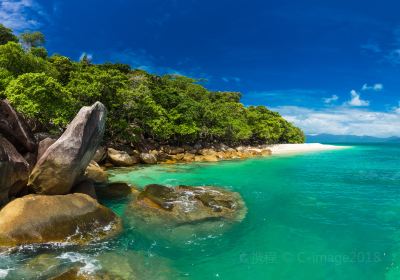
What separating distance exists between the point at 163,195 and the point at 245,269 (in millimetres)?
8379

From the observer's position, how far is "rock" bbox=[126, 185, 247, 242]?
13.1m

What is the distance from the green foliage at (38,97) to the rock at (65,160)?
1004 cm

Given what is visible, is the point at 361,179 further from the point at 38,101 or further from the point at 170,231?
the point at 38,101

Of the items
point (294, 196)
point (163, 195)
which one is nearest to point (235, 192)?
point (294, 196)

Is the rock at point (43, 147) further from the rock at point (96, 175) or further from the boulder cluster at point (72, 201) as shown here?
the rock at point (96, 175)

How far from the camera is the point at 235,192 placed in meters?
21.7

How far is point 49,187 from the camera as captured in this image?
1372 centimetres

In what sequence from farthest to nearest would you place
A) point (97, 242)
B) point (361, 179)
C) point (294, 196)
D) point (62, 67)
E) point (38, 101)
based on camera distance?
1. point (62, 67)
2. point (361, 179)
3. point (38, 101)
4. point (294, 196)
5. point (97, 242)

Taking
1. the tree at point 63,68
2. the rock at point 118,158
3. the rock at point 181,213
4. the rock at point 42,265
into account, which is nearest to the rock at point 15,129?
the rock at point 181,213

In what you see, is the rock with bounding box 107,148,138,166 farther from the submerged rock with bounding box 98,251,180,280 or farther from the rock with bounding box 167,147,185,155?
the submerged rock with bounding box 98,251,180,280

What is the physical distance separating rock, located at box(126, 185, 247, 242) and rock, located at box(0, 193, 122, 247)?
1816 mm

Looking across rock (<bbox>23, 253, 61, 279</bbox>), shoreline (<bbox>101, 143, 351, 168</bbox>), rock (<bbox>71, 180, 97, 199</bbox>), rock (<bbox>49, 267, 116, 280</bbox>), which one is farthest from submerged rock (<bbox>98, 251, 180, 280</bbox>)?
shoreline (<bbox>101, 143, 351, 168</bbox>)

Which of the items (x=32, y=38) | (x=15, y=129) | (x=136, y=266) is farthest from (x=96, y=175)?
(x=32, y=38)

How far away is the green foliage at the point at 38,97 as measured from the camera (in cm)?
2269
